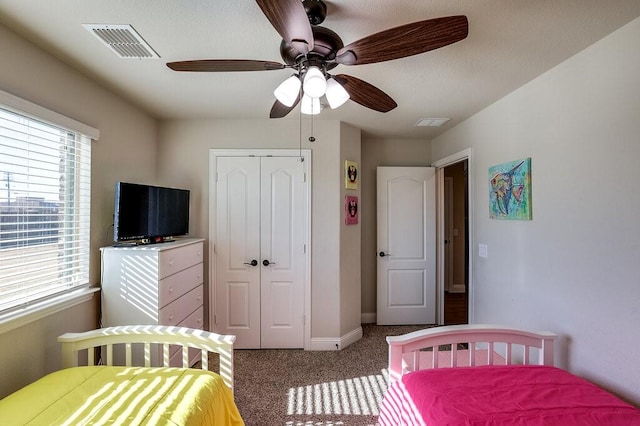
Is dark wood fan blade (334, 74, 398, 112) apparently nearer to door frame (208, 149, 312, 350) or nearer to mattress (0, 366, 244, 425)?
door frame (208, 149, 312, 350)

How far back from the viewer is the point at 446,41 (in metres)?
1.20

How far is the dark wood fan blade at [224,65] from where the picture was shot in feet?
4.66

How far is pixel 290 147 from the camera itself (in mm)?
3184

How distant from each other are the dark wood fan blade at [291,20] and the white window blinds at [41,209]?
1.61 metres

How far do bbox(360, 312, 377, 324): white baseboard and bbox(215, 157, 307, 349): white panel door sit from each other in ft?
3.67

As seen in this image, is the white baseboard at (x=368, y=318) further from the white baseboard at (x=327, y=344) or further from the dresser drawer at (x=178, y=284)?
the dresser drawer at (x=178, y=284)

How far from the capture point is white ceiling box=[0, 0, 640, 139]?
1434 millimetres

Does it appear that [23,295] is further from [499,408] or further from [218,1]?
[499,408]

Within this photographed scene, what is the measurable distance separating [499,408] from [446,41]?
1519 millimetres

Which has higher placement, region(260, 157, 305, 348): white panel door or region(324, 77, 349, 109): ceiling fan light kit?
region(324, 77, 349, 109): ceiling fan light kit

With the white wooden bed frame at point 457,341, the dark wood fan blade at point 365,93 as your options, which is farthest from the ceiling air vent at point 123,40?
the white wooden bed frame at point 457,341

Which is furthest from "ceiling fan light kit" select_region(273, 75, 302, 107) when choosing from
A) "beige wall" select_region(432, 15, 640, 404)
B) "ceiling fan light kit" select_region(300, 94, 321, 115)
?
"beige wall" select_region(432, 15, 640, 404)

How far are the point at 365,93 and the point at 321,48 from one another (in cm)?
43

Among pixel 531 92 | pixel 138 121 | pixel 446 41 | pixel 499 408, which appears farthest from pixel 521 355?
pixel 138 121
